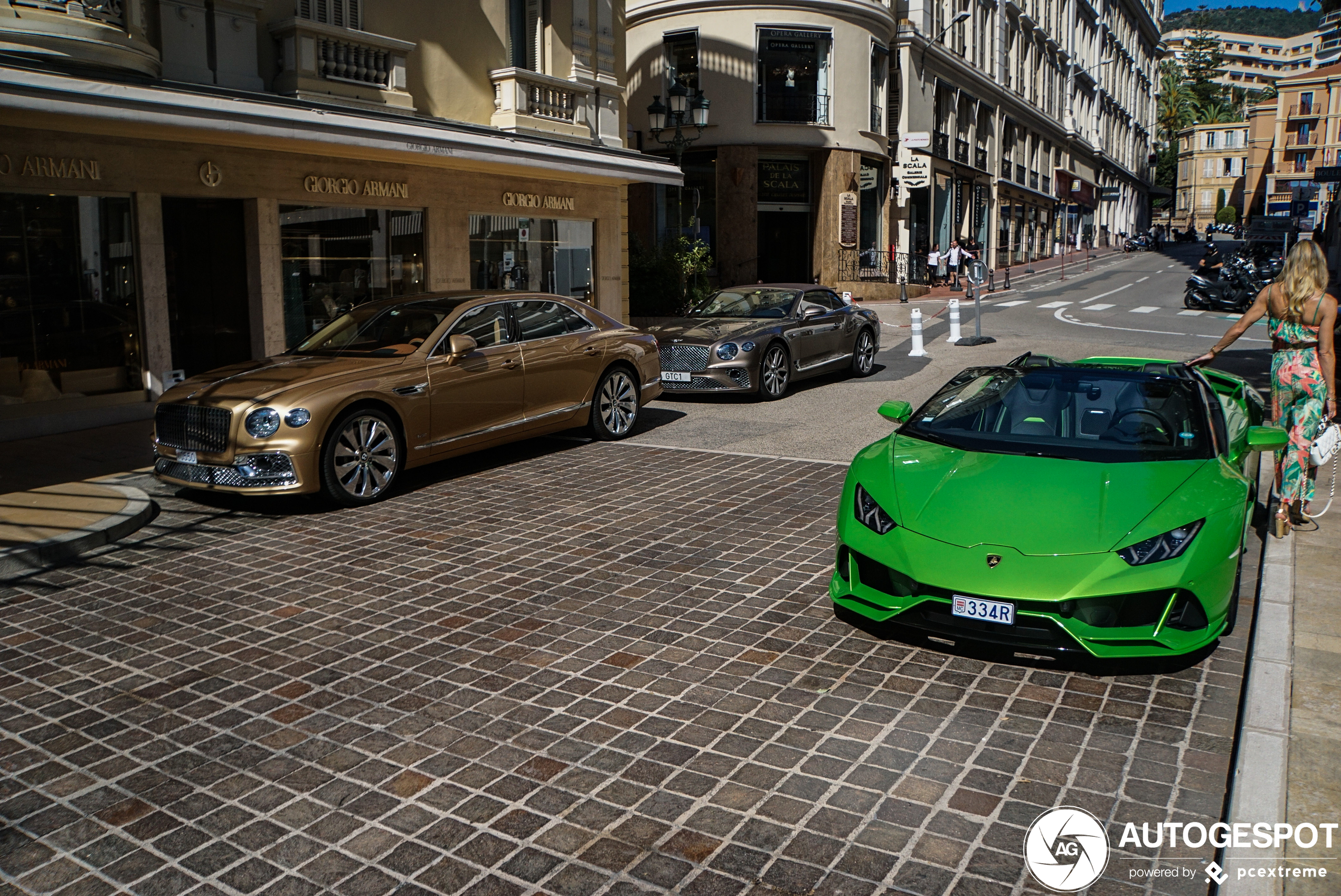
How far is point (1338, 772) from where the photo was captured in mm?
3822

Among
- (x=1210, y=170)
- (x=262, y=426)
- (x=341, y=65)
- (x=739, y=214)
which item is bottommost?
(x=262, y=426)

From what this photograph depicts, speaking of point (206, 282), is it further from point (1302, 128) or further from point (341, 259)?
point (1302, 128)

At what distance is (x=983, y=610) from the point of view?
4621 millimetres

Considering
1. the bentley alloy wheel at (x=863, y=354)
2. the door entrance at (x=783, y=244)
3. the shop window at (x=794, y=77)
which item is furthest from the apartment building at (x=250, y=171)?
the door entrance at (x=783, y=244)

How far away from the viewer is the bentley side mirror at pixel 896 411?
635 cm

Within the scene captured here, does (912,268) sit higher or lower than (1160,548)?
higher

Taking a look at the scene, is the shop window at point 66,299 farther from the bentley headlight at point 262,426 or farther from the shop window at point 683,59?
the shop window at point 683,59

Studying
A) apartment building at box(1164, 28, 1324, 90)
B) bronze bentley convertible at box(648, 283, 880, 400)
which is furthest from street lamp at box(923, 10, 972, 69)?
apartment building at box(1164, 28, 1324, 90)

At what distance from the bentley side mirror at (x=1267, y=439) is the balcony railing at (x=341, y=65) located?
1182 cm

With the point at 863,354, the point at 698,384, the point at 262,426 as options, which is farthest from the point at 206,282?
the point at 863,354

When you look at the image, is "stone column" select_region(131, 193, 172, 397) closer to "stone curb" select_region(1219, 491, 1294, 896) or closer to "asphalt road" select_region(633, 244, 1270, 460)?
"asphalt road" select_region(633, 244, 1270, 460)

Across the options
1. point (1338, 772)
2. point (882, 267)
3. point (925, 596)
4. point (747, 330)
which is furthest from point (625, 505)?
point (882, 267)

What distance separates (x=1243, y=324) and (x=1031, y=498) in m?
3.74

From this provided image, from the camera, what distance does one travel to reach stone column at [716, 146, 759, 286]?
107 ft
